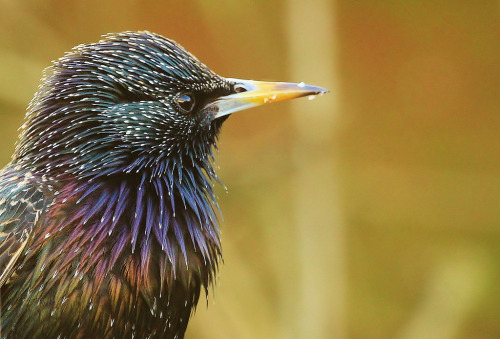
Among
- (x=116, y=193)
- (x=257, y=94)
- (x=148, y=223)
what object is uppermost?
(x=257, y=94)

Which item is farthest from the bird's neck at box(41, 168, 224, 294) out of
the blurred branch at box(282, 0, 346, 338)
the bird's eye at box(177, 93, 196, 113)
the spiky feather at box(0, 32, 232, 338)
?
the blurred branch at box(282, 0, 346, 338)

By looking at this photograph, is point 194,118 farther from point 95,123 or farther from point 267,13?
point 267,13

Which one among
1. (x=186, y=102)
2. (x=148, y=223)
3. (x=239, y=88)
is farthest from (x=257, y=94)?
(x=148, y=223)

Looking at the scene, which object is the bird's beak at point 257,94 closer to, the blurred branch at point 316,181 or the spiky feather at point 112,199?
the spiky feather at point 112,199

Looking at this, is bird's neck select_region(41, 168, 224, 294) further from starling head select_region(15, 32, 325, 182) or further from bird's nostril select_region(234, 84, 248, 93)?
bird's nostril select_region(234, 84, 248, 93)

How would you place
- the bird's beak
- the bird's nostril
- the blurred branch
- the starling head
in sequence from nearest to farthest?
the starling head < the bird's beak < the bird's nostril < the blurred branch

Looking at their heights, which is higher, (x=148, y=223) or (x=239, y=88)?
(x=239, y=88)

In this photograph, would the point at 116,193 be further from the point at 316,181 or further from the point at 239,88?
the point at 316,181

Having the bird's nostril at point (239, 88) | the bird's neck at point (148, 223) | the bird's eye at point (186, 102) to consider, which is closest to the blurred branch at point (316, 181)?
the bird's nostril at point (239, 88)
